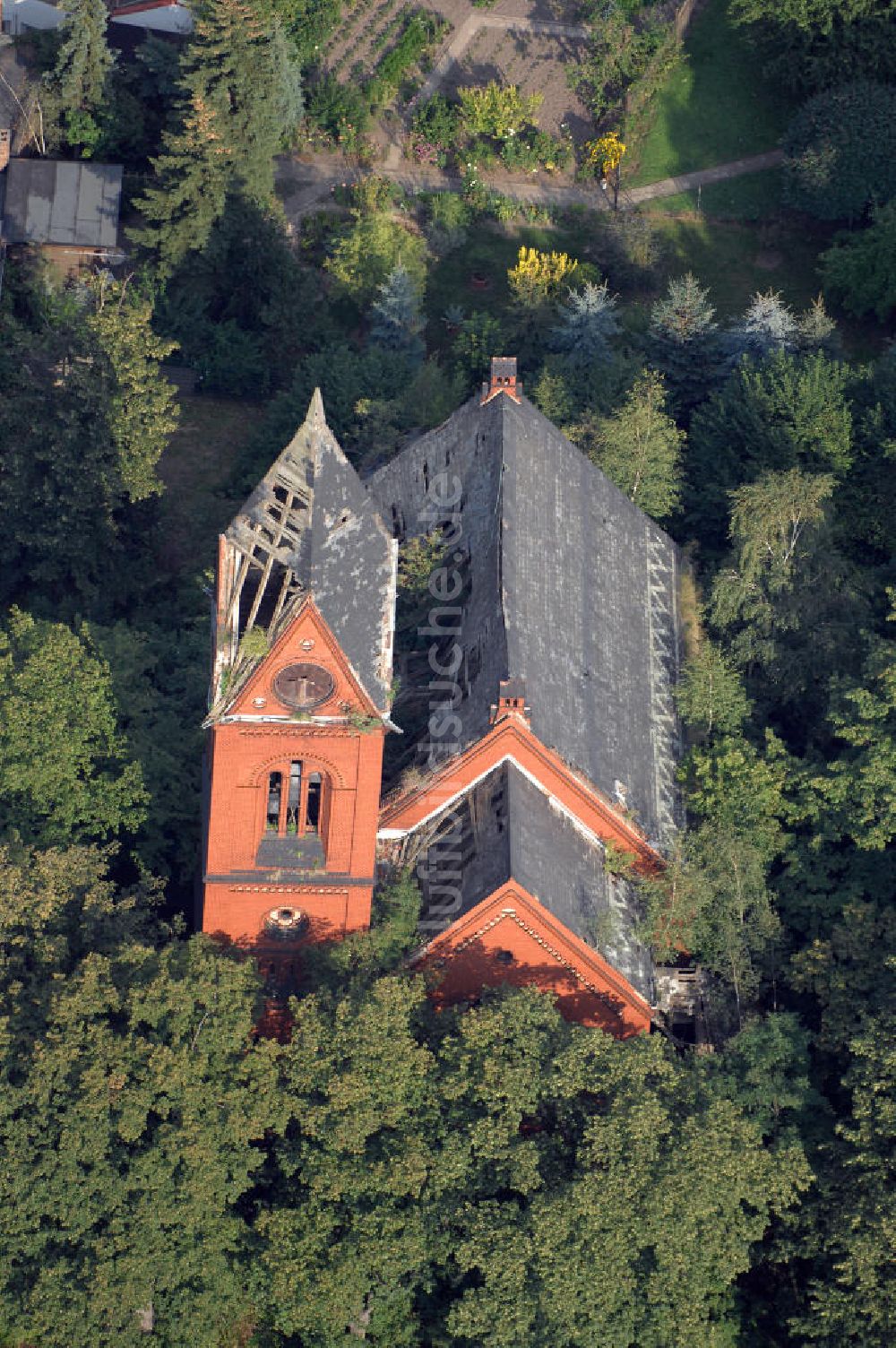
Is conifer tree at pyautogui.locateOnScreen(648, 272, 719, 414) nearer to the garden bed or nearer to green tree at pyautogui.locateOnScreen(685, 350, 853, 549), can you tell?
green tree at pyautogui.locateOnScreen(685, 350, 853, 549)

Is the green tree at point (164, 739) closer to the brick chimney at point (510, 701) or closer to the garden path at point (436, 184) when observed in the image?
the brick chimney at point (510, 701)

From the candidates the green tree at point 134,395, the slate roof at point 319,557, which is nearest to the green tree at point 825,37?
the green tree at point 134,395

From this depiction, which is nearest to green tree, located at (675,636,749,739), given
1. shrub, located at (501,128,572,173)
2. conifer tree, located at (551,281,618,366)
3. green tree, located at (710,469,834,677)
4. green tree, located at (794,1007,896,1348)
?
green tree, located at (710,469,834,677)

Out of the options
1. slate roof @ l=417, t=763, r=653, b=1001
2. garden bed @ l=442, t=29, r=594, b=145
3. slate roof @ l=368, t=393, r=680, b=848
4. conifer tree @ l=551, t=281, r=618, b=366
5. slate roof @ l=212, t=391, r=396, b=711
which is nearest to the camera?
slate roof @ l=212, t=391, r=396, b=711

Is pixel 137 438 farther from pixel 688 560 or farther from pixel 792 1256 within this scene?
pixel 792 1256

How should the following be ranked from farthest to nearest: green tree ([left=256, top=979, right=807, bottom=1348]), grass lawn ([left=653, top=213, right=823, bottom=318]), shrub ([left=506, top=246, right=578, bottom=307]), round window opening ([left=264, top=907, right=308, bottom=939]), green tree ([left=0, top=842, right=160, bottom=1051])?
grass lawn ([left=653, top=213, right=823, bottom=318]) < shrub ([left=506, top=246, right=578, bottom=307]) < round window opening ([left=264, top=907, right=308, bottom=939]) < green tree ([left=0, top=842, right=160, bottom=1051]) < green tree ([left=256, top=979, right=807, bottom=1348])

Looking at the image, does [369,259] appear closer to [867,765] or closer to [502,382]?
A: [502,382]
